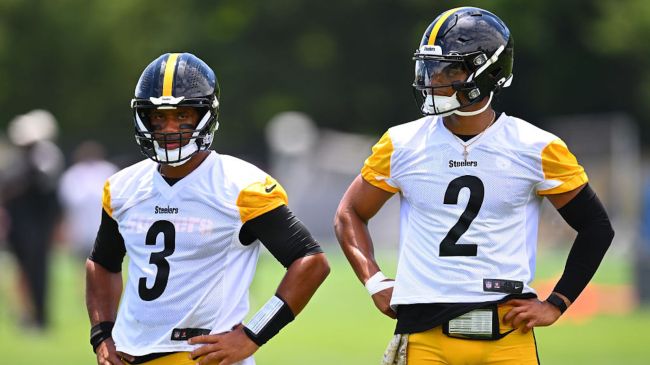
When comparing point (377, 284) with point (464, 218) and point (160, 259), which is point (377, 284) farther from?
point (160, 259)

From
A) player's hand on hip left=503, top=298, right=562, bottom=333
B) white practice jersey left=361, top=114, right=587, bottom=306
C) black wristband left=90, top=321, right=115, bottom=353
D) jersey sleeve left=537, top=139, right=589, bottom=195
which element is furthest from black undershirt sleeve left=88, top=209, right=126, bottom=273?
jersey sleeve left=537, top=139, right=589, bottom=195

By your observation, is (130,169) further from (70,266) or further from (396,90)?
(396,90)

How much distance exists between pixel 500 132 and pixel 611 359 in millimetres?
8032

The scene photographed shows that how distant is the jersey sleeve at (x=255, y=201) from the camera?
5.68m

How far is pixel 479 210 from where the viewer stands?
19.4ft

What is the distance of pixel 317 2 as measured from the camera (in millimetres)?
48750

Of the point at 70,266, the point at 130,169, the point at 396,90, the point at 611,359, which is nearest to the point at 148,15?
the point at 396,90

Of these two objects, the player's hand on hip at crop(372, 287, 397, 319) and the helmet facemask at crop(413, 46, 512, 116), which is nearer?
the helmet facemask at crop(413, 46, 512, 116)

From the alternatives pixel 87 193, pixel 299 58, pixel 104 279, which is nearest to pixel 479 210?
pixel 104 279

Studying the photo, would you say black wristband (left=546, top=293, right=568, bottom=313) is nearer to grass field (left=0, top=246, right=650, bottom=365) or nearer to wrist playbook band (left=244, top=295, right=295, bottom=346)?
wrist playbook band (left=244, top=295, right=295, bottom=346)

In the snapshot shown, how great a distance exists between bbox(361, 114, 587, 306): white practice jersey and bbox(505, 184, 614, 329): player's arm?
0.07 metres

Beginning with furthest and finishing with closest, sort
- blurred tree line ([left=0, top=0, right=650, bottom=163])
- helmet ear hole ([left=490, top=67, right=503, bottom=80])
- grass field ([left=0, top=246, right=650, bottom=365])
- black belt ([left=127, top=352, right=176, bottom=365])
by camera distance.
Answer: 1. blurred tree line ([left=0, top=0, right=650, bottom=163])
2. grass field ([left=0, top=246, right=650, bottom=365])
3. helmet ear hole ([left=490, top=67, right=503, bottom=80])
4. black belt ([left=127, top=352, right=176, bottom=365])

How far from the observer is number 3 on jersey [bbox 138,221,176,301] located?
5707 millimetres

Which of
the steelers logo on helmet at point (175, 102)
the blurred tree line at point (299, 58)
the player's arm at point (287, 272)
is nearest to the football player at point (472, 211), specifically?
the player's arm at point (287, 272)
